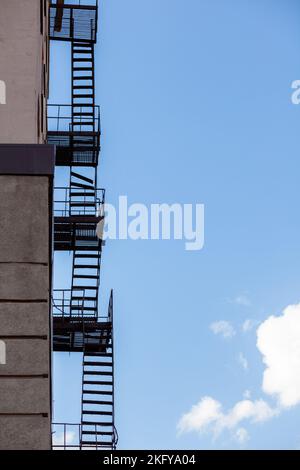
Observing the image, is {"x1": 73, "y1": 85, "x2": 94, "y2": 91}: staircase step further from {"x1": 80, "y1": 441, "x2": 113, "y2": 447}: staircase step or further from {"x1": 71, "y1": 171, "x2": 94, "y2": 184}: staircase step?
{"x1": 80, "y1": 441, "x2": 113, "y2": 447}: staircase step

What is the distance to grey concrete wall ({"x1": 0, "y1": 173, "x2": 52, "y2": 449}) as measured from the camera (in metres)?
13.0

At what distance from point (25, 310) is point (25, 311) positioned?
0.02m

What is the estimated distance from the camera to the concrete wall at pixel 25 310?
42.5 ft

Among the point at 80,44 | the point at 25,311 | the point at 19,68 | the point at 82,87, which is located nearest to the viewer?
the point at 25,311

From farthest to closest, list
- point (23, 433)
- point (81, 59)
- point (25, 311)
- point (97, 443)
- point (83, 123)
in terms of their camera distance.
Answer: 1. point (81, 59)
2. point (83, 123)
3. point (97, 443)
4. point (25, 311)
5. point (23, 433)

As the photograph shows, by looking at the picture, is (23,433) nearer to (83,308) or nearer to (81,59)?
(83,308)

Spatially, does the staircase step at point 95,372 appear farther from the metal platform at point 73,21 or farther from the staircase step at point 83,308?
the metal platform at point 73,21

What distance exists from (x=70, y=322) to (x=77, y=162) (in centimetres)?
597

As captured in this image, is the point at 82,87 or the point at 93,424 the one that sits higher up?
the point at 82,87

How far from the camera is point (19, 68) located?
22.2 m

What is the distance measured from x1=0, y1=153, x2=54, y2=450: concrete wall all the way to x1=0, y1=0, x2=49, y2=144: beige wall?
7734mm

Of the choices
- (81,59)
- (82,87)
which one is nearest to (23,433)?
(82,87)

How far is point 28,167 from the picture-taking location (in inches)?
538
